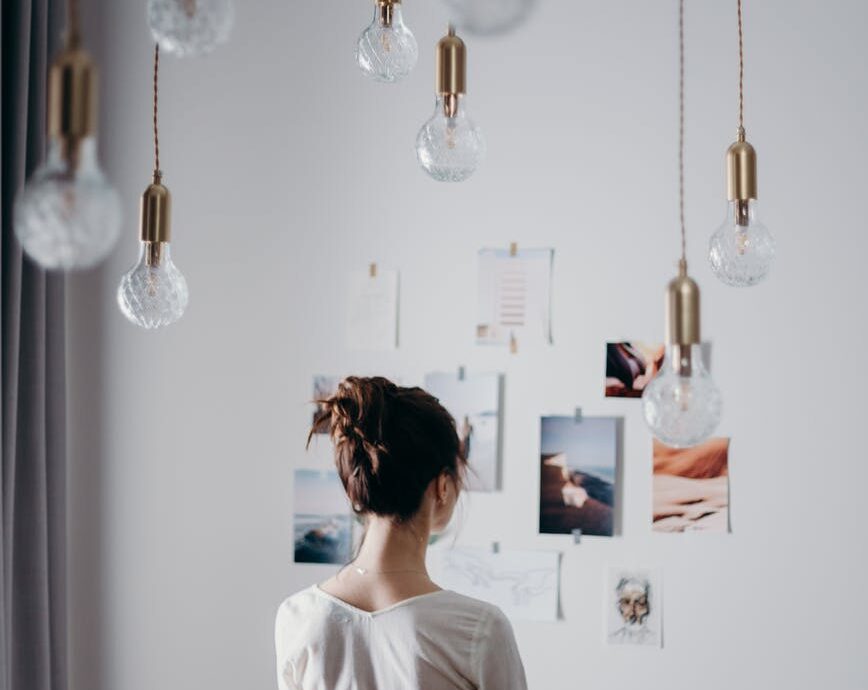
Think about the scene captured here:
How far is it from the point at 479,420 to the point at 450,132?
1.26 m

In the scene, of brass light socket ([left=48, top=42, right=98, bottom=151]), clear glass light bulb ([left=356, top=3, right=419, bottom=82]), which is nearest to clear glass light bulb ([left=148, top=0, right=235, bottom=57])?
brass light socket ([left=48, top=42, right=98, bottom=151])

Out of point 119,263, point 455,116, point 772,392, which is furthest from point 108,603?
point 455,116

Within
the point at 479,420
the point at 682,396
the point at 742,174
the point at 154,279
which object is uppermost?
the point at 742,174

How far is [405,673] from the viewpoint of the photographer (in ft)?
4.87

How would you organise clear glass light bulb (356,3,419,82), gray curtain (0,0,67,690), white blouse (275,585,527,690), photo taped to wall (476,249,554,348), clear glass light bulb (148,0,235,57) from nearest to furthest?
clear glass light bulb (148,0,235,57)
clear glass light bulb (356,3,419,82)
white blouse (275,585,527,690)
gray curtain (0,0,67,690)
photo taped to wall (476,249,554,348)

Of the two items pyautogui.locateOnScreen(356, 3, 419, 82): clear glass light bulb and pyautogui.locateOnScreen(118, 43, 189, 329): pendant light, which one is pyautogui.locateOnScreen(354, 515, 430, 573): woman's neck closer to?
pyautogui.locateOnScreen(118, 43, 189, 329): pendant light

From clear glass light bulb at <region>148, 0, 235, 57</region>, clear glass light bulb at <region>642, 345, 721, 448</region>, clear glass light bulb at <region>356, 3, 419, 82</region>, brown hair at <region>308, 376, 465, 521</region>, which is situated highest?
clear glass light bulb at <region>356, 3, 419, 82</region>

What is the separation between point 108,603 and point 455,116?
1.72 metres

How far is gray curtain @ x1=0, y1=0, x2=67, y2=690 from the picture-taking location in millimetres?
2244

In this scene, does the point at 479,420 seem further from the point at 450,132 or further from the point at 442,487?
the point at 450,132

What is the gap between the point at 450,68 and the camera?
3.93 ft

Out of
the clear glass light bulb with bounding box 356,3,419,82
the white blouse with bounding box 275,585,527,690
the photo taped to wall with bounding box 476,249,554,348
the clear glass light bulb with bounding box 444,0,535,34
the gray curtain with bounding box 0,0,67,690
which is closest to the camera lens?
the clear glass light bulb with bounding box 444,0,535,34

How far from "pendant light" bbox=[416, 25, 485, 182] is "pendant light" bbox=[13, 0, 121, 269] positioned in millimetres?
540

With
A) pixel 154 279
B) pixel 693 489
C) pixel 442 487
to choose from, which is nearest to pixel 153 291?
pixel 154 279
